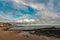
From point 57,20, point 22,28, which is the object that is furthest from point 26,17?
point 57,20

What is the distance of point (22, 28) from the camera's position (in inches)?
135

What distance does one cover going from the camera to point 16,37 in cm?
335

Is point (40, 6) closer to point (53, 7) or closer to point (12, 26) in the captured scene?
point (53, 7)

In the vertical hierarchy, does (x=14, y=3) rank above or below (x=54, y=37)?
above

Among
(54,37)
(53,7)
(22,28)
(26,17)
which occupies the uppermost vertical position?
(53,7)

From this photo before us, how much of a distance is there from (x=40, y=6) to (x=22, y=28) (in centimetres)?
68

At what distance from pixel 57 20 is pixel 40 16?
406 millimetres

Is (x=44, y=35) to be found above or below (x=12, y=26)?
below

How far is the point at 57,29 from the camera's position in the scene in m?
3.32

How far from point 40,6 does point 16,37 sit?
36.7 inches

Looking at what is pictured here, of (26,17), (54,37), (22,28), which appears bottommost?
(54,37)

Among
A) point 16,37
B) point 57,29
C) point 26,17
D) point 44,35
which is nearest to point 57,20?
point 57,29

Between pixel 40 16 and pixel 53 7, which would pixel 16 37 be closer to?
pixel 40 16

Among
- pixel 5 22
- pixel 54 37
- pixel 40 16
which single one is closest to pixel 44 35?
→ pixel 54 37
